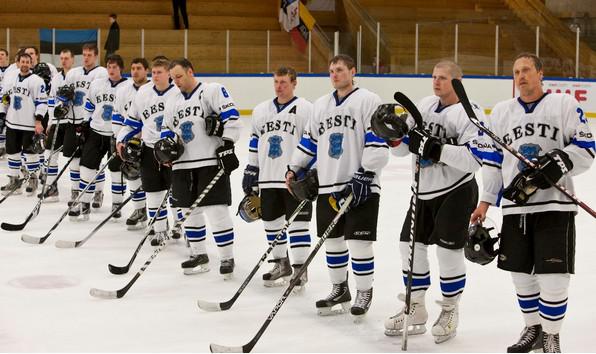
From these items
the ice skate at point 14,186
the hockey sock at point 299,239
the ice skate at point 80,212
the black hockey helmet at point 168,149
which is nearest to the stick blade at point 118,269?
the black hockey helmet at point 168,149

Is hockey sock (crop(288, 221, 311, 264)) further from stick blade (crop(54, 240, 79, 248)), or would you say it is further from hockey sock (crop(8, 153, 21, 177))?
hockey sock (crop(8, 153, 21, 177))

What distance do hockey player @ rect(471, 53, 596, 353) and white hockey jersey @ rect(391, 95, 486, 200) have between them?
0.67 feet

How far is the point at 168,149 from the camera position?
5.32m

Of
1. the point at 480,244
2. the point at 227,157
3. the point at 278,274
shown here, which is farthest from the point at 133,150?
the point at 480,244

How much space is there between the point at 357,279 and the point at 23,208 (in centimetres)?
417

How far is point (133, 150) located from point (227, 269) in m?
1.28

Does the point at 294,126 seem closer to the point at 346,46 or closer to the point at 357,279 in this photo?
the point at 357,279

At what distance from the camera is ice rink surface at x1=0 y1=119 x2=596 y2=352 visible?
13.6ft

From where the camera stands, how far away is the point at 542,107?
373 centimetres

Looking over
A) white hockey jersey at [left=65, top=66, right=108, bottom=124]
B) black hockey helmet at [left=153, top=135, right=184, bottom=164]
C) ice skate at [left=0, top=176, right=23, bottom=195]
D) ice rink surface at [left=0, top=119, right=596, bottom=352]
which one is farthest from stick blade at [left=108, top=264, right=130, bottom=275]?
ice skate at [left=0, top=176, right=23, bottom=195]

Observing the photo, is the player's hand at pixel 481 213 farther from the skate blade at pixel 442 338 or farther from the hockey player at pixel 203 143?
the hockey player at pixel 203 143

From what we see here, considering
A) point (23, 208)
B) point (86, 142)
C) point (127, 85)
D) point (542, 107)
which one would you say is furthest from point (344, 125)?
point (23, 208)

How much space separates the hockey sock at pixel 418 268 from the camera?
4.23 metres

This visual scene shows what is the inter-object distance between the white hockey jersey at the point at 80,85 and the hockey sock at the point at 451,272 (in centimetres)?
426
